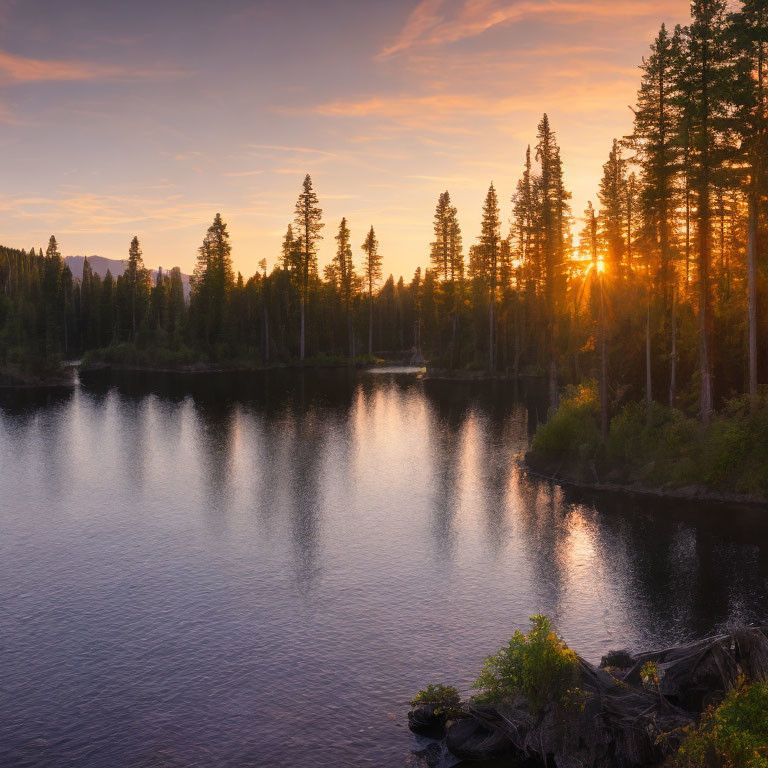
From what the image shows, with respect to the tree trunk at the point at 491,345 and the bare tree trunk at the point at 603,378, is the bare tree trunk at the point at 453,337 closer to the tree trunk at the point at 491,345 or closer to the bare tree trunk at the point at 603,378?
the tree trunk at the point at 491,345

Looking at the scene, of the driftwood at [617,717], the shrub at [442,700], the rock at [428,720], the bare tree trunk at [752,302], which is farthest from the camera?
the bare tree trunk at [752,302]

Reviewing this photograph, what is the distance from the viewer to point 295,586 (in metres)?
25.0

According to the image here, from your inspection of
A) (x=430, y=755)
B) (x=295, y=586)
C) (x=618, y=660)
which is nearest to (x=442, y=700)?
(x=430, y=755)

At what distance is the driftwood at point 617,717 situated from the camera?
48.3 feet

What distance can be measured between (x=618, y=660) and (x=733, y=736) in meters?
6.96

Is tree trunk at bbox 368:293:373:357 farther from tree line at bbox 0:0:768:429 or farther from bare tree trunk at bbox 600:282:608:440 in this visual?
bare tree trunk at bbox 600:282:608:440

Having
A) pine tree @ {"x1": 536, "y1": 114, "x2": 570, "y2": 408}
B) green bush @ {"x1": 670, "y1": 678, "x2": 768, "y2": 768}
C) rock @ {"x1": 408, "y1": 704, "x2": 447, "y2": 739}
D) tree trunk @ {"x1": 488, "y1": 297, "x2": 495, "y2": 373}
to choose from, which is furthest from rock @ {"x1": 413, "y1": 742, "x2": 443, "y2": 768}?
tree trunk @ {"x1": 488, "y1": 297, "x2": 495, "y2": 373}

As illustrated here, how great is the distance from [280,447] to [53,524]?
18.4 metres

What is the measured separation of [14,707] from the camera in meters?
17.5

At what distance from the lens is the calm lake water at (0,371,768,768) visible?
17.1m

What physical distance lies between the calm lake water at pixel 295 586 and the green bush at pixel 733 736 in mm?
6235

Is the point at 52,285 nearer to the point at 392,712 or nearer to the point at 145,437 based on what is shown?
the point at 145,437

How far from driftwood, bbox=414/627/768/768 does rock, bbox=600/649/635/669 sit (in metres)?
1.86

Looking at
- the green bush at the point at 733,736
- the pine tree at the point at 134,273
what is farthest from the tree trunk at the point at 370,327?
the green bush at the point at 733,736
